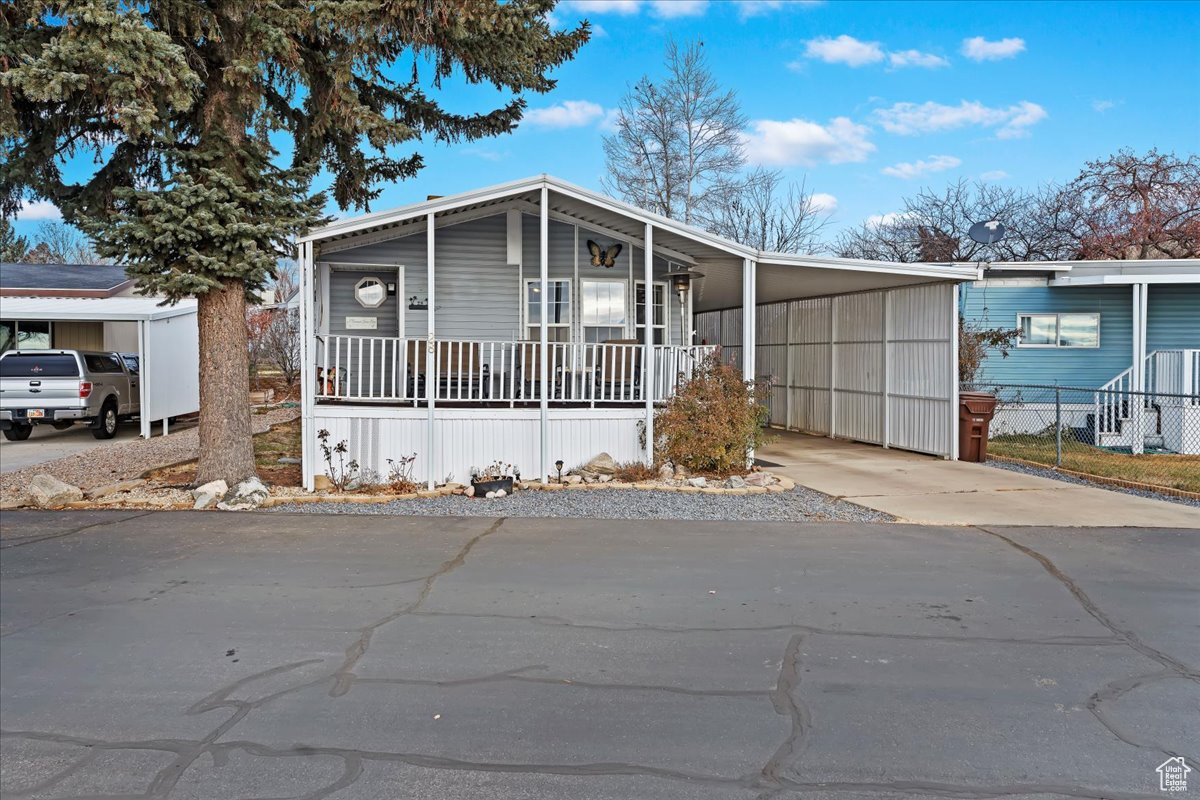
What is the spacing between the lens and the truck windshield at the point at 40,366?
15.4 m

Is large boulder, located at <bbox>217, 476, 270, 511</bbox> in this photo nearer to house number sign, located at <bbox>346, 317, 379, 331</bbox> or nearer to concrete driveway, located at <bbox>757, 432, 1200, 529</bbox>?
house number sign, located at <bbox>346, 317, 379, 331</bbox>

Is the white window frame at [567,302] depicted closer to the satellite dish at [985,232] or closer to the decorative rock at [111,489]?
the decorative rock at [111,489]

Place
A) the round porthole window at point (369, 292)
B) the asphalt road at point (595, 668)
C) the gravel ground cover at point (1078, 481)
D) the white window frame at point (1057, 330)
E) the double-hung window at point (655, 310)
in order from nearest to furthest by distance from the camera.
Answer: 1. the asphalt road at point (595, 668)
2. the gravel ground cover at point (1078, 481)
3. the round porthole window at point (369, 292)
4. the double-hung window at point (655, 310)
5. the white window frame at point (1057, 330)

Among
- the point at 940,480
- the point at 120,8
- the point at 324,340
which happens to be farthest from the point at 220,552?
the point at 940,480

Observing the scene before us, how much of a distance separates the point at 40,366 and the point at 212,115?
905 centimetres

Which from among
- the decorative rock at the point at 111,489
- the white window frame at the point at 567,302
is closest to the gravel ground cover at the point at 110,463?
the decorative rock at the point at 111,489

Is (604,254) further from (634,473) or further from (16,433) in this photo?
(16,433)

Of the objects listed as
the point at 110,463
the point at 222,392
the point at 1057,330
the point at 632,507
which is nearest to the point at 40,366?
the point at 110,463

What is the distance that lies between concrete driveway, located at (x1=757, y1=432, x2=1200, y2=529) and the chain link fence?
1.50m

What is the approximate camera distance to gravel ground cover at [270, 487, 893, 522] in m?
8.83

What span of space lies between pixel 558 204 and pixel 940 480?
21.1 ft

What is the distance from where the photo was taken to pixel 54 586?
237 inches

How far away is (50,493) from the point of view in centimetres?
928

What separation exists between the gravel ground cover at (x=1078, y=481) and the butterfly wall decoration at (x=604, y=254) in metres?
6.60
